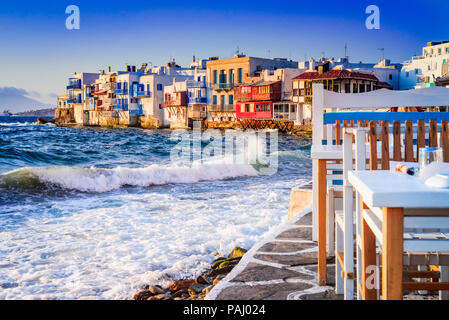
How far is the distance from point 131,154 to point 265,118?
20.4 meters

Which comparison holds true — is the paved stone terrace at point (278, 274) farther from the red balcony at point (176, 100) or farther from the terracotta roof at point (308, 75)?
the red balcony at point (176, 100)

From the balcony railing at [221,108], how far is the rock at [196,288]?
4346 cm

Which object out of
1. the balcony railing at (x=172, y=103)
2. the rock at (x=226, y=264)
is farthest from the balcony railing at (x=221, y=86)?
the rock at (x=226, y=264)

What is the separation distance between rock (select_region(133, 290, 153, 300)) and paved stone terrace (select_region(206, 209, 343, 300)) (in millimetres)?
1092

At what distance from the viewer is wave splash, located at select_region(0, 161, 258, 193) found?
38.6 ft

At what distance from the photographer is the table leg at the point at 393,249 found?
129cm

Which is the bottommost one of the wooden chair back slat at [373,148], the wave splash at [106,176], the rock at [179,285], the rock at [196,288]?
the rock at [179,285]

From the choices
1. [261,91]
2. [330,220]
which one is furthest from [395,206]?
[261,91]

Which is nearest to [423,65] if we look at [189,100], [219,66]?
[219,66]

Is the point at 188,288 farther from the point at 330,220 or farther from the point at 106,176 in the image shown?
the point at 106,176

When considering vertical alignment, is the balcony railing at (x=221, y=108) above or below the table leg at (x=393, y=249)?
above

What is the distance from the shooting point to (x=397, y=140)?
206 cm

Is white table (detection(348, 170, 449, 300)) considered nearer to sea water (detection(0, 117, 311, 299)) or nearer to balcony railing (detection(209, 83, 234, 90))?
sea water (detection(0, 117, 311, 299))

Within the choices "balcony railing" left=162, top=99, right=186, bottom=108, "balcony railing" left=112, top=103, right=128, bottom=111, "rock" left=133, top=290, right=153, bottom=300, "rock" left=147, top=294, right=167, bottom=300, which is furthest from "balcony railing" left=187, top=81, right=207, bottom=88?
"rock" left=147, top=294, right=167, bottom=300
